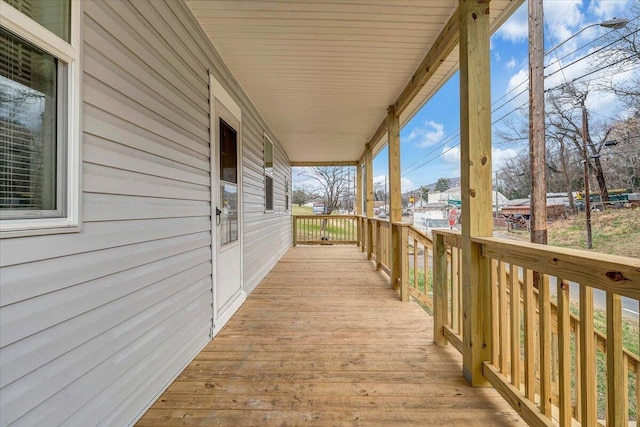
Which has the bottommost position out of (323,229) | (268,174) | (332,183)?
(323,229)

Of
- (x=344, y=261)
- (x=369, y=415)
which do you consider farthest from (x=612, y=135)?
(x=344, y=261)

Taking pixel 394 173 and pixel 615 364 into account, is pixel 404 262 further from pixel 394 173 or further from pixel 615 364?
pixel 615 364

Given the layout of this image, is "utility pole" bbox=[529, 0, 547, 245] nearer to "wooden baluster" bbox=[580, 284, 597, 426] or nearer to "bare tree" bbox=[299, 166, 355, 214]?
"wooden baluster" bbox=[580, 284, 597, 426]

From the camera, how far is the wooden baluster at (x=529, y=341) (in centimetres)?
148

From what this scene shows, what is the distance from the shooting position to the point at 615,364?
3.30ft

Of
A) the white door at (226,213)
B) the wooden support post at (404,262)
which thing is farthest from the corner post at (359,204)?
the white door at (226,213)

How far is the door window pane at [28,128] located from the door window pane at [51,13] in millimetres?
102

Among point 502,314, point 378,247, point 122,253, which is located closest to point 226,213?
point 122,253

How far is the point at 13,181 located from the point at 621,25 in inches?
118

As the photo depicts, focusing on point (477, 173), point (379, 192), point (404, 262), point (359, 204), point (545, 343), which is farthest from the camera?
point (379, 192)

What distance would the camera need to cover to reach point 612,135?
160cm

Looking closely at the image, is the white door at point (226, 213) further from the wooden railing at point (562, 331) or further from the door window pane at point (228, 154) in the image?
the wooden railing at point (562, 331)

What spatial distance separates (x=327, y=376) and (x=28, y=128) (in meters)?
1.96

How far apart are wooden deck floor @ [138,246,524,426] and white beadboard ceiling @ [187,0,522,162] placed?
254 cm
